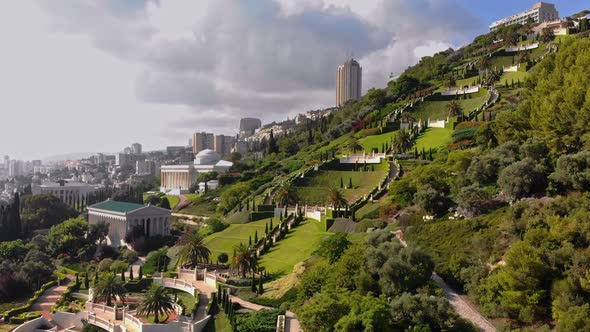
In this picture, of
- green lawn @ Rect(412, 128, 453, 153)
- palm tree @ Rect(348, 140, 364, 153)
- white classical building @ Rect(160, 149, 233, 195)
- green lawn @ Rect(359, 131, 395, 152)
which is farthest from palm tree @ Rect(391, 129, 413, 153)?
white classical building @ Rect(160, 149, 233, 195)

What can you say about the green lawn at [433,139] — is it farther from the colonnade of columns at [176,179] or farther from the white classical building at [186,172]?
the colonnade of columns at [176,179]

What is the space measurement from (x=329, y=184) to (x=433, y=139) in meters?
16.8

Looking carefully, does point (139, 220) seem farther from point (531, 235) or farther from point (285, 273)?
point (531, 235)

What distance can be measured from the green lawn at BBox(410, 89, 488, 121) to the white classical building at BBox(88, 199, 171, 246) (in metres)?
42.3

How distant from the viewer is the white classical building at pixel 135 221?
7575 cm

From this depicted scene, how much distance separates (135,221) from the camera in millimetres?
76062

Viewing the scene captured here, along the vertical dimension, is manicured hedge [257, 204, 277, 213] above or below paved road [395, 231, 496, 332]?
above

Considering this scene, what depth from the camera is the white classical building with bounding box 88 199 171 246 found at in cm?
7575

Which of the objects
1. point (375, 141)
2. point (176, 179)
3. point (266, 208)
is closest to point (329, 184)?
point (266, 208)

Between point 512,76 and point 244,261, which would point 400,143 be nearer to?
point 244,261

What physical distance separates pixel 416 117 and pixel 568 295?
6725 cm

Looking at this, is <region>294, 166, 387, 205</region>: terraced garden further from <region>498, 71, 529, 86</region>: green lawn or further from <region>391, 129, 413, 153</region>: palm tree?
<region>498, 71, 529, 86</region>: green lawn

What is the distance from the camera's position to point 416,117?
87875 mm

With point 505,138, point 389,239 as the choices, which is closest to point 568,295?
point 389,239
